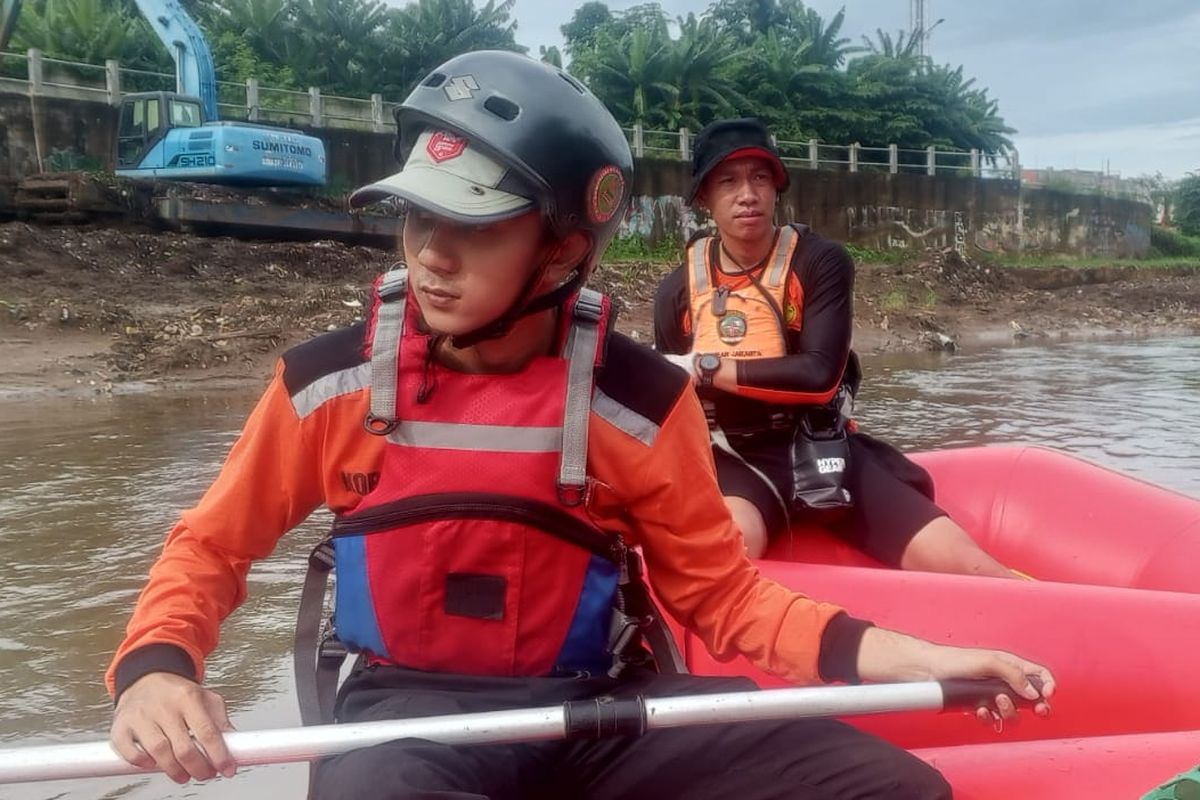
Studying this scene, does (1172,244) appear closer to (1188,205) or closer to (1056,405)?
(1188,205)

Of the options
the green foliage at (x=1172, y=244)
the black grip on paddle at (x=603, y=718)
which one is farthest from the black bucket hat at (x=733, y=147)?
the green foliage at (x=1172, y=244)

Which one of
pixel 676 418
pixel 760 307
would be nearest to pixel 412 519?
pixel 676 418

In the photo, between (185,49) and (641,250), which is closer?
(185,49)

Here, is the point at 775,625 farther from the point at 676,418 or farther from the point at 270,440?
the point at 270,440

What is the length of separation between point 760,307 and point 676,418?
1.55 meters

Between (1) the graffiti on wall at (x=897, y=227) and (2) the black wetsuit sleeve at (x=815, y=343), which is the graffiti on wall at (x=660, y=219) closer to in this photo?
(1) the graffiti on wall at (x=897, y=227)

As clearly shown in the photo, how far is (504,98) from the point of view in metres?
1.57

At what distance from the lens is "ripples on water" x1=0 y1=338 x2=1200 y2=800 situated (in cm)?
295

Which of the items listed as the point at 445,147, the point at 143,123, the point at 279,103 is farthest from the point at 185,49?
the point at 445,147

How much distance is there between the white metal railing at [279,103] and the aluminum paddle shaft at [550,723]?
49.5 ft

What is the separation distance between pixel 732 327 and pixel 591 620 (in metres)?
1.68

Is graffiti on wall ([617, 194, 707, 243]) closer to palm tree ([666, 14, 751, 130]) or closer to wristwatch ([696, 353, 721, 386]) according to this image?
palm tree ([666, 14, 751, 130])

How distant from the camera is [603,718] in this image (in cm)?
135

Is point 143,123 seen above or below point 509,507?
above
